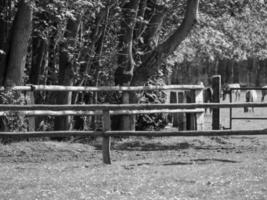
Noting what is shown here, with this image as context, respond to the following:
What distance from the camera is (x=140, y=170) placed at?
38.6ft

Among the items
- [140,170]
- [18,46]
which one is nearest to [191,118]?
[18,46]

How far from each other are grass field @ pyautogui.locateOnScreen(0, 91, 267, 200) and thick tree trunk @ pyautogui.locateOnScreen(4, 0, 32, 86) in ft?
5.73

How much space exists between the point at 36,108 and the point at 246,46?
755 inches

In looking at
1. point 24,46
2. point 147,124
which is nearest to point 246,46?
point 147,124

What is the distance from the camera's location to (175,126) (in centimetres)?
2241

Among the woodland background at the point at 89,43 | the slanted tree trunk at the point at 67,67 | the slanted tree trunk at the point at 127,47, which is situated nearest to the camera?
the woodland background at the point at 89,43

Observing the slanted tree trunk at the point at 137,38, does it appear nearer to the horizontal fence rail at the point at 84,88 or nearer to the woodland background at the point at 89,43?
the woodland background at the point at 89,43

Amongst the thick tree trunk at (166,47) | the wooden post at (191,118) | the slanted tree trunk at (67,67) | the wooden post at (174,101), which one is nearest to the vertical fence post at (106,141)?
the slanted tree trunk at (67,67)

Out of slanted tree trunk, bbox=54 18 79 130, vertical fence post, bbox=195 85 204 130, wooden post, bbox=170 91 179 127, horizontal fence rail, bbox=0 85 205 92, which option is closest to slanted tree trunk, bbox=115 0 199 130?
horizontal fence rail, bbox=0 85 205 92

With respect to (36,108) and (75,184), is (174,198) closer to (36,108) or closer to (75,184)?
(75,184)

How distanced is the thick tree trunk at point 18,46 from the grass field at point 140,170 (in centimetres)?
175

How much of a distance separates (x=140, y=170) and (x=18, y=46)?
570 cm

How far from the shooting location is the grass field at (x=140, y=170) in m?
9.45

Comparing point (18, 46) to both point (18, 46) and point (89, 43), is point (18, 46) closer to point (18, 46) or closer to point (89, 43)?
point (18, 46)
